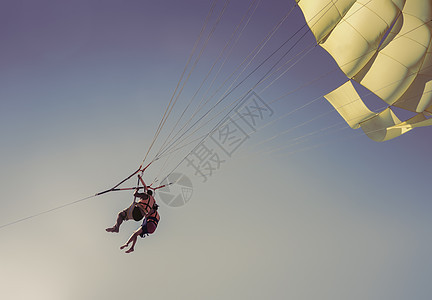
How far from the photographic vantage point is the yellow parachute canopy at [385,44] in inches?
277

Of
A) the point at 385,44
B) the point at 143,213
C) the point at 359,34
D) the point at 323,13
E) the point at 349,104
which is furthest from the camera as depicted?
the point at 349,104

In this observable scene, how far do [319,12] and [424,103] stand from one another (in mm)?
3254

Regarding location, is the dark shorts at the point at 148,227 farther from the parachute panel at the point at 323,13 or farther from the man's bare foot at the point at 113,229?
the parachute panel at the point at 323,13

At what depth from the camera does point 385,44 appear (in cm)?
751

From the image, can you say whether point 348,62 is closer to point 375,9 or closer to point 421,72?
point 375,9

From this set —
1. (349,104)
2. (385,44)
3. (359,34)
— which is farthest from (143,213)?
(385,44)

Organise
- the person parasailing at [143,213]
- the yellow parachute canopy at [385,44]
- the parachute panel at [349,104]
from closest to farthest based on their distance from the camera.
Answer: the yellow parachute canopy at [385,44]
the person parasailing at [143,213]
the parachute panel at [349,104]

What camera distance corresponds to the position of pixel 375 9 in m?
7.03

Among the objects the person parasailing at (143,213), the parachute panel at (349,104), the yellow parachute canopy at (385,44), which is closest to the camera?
the yellow parachute canopy at (385,44)

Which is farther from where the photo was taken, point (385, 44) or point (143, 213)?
point (143, 213)

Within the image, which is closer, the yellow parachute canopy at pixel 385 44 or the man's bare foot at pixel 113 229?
the yellow parachute canopy at pixel 385 44

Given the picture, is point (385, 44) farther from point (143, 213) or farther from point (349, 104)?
point (143, 213)

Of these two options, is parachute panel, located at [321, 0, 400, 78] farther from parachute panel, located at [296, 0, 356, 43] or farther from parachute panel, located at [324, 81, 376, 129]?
parachute panel, located at [324, 81, 376, 129]

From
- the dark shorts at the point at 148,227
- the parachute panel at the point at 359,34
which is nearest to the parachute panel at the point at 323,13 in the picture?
the parachute panel at the point at 359,34
